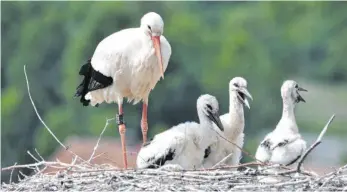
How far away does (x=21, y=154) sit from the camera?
14578mm

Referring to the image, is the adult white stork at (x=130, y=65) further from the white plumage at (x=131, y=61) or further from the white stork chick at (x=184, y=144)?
the white stork chick at (x=184, y=144)

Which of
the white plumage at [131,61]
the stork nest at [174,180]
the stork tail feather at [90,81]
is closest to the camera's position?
the stork nest at [174,180]

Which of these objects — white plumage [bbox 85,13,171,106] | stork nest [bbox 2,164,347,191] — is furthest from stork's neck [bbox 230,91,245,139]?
white plumage [bbox 85,13,171,106]

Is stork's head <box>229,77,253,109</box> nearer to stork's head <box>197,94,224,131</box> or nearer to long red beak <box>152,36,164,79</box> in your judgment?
stork's head <box>197,94,224,131</box>

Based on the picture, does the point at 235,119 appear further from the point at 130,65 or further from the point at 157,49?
the point at 130,65

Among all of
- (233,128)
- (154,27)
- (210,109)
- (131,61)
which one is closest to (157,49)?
(154,27)

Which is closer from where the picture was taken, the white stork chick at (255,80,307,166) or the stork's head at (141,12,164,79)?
the white stork chick at (255,80,307,166)

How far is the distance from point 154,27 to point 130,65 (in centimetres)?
39

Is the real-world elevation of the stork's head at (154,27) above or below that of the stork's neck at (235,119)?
above

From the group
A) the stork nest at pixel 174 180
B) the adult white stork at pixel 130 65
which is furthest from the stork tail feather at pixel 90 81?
the stork nest at pixel 174 180

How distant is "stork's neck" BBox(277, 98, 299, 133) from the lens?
→ 263 inches

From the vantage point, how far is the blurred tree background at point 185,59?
15.5 m

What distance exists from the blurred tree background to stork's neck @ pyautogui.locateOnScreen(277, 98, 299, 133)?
636 centimetres

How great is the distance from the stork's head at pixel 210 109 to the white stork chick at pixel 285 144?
27cm
